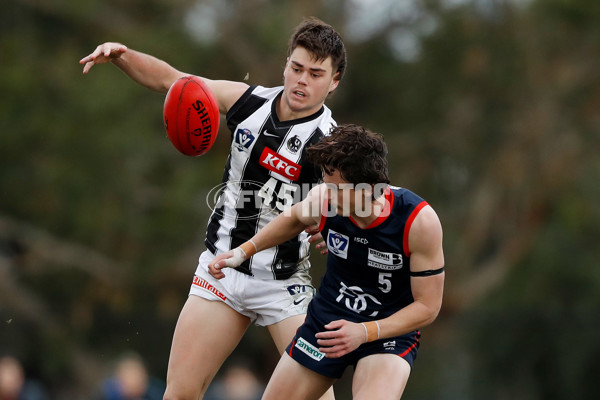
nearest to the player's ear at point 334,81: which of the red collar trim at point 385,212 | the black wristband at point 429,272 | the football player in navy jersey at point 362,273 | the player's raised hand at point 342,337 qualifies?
the football player in navy jersey at point 362,273

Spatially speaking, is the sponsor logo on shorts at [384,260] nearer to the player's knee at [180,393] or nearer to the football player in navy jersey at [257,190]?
the football player in navy jersey at [257,190]

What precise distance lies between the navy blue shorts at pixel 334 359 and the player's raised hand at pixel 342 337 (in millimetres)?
171

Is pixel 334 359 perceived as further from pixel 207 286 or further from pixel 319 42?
pixel 319 42

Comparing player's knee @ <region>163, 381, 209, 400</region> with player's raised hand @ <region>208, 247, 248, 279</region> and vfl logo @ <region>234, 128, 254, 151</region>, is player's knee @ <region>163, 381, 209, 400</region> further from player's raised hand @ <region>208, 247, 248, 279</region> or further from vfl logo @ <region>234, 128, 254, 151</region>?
A: vfl logo @ <region>234, 128, 254, 151</region>

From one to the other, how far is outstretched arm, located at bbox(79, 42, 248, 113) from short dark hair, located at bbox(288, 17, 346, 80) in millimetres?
458

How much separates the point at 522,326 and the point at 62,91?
1021 cm

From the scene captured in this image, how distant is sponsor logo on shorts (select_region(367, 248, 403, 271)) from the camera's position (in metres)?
4.98

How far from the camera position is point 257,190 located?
5.72m

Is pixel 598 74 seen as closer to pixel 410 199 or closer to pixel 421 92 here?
pixel 421 92

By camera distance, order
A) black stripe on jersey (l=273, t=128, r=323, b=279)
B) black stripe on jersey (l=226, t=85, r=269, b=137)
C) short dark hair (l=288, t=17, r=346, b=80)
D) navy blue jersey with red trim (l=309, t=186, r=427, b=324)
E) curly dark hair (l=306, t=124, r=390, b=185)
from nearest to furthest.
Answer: curly dark hair (l=306, t=124, r=390, b=185) → navy blue jersey with red trim (l=309, t=186, r=427, b=324) → short dark hair (l=288, t=17, r=346, b=80) → black stripe on jersey (l=273, t=128, r=323, b=279) → black stripe on jersey (l=226, t=85, r=269, b=137)

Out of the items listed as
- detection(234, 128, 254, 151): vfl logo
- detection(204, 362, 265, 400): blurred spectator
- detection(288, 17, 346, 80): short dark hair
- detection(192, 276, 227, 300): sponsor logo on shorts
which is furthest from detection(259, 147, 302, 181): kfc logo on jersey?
detection(204, 362, 265, 400): blurred spectator

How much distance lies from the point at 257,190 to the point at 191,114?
2.07 feet

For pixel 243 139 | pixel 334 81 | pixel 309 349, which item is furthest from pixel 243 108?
pixel 309 349

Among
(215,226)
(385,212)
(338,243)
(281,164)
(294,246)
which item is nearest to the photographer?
(385,212)
